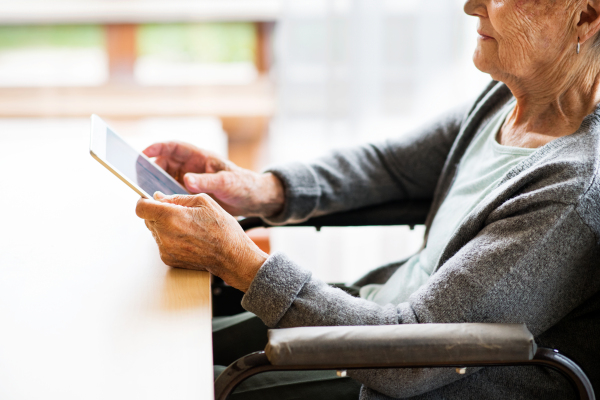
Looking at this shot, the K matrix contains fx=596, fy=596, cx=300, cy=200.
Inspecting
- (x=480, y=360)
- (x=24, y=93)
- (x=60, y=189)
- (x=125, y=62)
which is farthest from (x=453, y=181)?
(x=24, y=93)

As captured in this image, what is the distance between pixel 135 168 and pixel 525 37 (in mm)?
630

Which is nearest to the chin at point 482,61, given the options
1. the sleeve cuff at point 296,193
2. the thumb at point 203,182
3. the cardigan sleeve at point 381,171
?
the cardigan sleeve at point 381,171

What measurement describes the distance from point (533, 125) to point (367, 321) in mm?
450

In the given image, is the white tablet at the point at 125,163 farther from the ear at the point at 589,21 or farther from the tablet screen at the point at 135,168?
the ear at the point at 589,21

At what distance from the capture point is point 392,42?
1910 millimetres

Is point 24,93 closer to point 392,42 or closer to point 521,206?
point 392,42

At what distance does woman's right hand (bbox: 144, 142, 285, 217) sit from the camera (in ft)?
3.74

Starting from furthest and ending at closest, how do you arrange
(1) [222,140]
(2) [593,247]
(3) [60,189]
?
(1) [222,140]
(3) [60,189]
(2) [593,247]

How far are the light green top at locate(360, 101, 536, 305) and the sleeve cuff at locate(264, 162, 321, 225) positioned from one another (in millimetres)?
195

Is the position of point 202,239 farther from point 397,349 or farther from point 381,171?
point 381,171

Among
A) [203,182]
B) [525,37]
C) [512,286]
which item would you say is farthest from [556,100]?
[203,182]

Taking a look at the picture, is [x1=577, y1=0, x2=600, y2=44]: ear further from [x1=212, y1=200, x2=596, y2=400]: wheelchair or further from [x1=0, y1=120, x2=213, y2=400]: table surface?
[x1=0, y1=120, x2=213, y2=400]: table surface

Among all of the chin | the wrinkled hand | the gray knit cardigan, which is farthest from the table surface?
the chin

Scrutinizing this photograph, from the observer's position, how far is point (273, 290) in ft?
2.59
